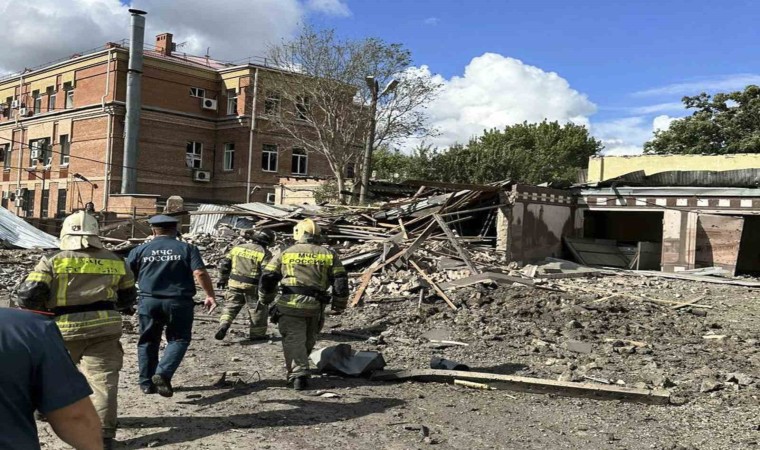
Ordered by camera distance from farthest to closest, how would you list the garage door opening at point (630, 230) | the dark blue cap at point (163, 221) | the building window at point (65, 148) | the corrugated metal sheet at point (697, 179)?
1. the building window at point (65, 148)
2. the garage door opening at point (630, 230)
3. the corrugated metal sheet at point (697, 179)
4. the dark blue cap at point (163, 221)

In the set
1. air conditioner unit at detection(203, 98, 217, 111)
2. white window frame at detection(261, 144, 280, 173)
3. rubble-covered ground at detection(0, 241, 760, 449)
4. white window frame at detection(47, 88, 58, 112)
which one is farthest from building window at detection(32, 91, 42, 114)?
rubble-covered ground at detection(0, 241, 760, 449)

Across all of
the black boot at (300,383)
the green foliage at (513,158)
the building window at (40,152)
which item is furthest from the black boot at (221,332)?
the building window at (40,152)

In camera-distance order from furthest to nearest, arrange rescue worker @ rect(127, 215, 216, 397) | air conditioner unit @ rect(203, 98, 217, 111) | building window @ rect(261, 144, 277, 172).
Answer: air conditioner unit @ rect(203, 98, 217, 111) < building window @ rect(261, 144, 277, 172) < rescue worker @ rect(127, 215, 216, 397)

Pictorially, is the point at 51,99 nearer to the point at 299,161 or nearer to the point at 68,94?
the point at 68,94

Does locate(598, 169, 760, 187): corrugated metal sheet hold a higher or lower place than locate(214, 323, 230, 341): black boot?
higher

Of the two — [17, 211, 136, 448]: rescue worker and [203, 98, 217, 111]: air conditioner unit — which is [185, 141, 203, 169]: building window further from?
[17, 211, 136, 448]: rescue worker

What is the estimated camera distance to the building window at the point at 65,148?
40.1 m

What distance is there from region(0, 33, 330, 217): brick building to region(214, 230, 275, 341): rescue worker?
1059 inches

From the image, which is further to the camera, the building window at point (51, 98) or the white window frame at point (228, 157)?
the building window at point (51, 98)

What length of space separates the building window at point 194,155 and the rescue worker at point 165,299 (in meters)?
35.1

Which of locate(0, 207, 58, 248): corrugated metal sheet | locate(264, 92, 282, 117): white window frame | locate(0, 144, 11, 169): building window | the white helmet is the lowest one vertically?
locate(0, 207, 58, 248): corrugated metal sheet

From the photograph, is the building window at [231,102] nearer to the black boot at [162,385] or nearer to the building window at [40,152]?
the building window at [40,152]

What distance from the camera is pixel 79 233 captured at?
5.12 meters

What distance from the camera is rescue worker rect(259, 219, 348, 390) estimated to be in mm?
6941
